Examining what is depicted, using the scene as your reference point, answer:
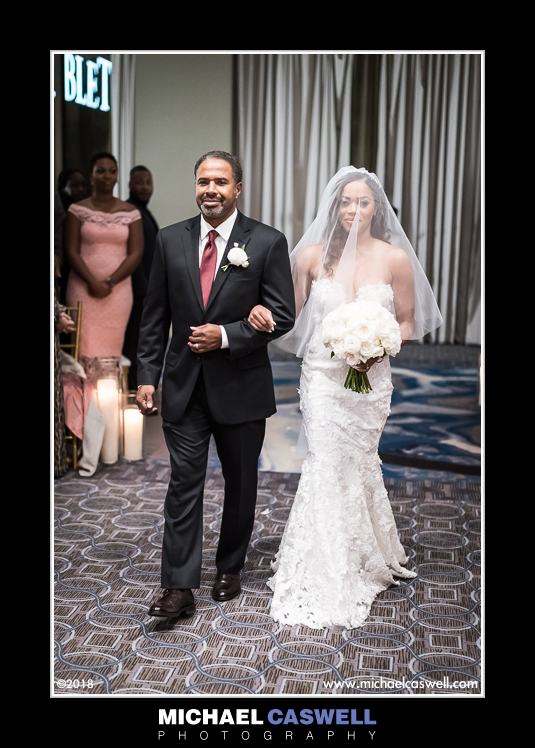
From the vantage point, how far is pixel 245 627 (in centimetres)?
382

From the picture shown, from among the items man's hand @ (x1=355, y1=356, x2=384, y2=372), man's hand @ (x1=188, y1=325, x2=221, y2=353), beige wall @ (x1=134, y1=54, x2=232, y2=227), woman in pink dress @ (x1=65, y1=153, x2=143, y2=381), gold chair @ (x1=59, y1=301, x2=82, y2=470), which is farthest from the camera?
beige wall @ (x1=134, y1=54, x2=232, y2=227)

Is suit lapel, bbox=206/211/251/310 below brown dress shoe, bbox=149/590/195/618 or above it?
above

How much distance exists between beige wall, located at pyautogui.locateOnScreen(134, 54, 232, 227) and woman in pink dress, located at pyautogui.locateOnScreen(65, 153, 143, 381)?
5162 millimetres

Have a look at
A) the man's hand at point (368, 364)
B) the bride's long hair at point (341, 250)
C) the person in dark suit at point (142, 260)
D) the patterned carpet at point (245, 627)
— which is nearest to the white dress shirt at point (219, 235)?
the bride's long hair at point (341, 250)

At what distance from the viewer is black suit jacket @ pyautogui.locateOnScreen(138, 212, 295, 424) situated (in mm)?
3781

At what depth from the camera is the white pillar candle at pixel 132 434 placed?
6531mm

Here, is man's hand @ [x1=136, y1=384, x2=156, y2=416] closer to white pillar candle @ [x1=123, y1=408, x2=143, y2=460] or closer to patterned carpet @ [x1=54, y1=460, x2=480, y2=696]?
patterned carpet @ [x1=54, y1=460, x2=480, y2=696]

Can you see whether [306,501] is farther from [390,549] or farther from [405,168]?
[405,168]

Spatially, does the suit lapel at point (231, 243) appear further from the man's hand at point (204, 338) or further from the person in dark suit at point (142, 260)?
the person in dark suit at point (142, 260)

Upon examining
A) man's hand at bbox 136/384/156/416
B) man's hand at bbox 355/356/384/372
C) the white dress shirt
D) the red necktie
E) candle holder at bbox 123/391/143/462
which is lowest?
candle holder at bbox 123/391/143/462

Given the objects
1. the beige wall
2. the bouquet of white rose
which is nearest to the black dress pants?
the bouquet of white rose

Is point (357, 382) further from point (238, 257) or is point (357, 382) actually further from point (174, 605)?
point (174, 605)

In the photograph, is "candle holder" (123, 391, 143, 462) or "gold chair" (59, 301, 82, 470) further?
"candle holder" (123, 391, 143, 462)

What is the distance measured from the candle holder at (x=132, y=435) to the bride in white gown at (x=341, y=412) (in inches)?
99.2
